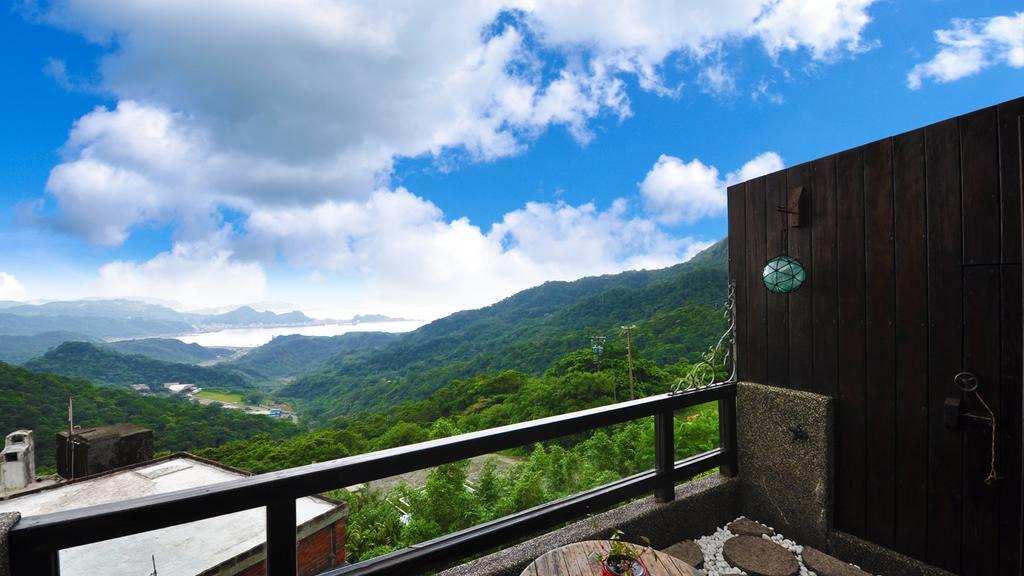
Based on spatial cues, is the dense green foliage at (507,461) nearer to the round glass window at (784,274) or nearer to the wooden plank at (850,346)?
the wooden plank at (850,346)

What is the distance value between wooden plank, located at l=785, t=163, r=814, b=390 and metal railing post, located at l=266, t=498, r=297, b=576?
9.50 ft

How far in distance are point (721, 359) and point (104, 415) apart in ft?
112

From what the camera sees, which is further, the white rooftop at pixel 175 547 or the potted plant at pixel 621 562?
the white rooftop at pixel 175 547

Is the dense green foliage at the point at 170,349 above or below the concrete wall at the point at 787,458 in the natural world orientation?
below

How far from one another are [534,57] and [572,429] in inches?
875

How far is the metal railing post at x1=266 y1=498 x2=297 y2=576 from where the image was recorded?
1.43 meters

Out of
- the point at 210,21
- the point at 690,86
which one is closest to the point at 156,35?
the point at 210,21

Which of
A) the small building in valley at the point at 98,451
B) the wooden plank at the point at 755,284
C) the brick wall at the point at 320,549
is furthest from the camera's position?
the small building in valley at the point at 98,451

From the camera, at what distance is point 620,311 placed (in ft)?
115

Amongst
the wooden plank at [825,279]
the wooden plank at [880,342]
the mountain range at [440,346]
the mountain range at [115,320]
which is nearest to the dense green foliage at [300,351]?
the mountain range at [440,346]

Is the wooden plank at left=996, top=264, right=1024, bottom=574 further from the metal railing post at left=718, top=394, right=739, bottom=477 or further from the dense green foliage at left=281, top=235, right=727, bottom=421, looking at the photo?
the dense green foliage at left=281, top=235, right=727, bottom=421

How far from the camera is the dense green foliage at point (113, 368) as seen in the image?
123 feet

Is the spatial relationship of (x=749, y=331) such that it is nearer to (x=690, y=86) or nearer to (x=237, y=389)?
(x=690, y=86)

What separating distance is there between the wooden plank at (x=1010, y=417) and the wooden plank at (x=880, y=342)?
1.32 feet
